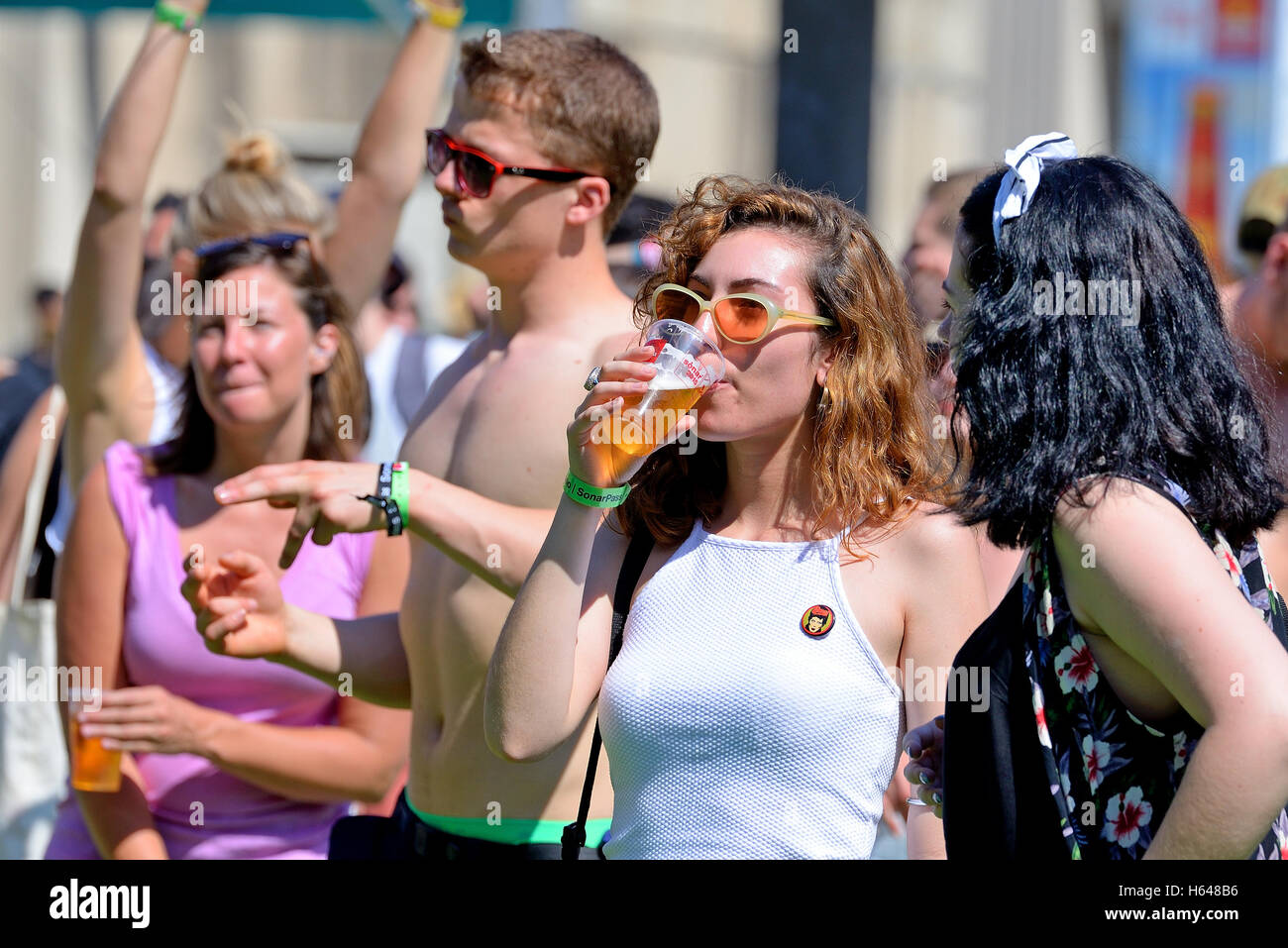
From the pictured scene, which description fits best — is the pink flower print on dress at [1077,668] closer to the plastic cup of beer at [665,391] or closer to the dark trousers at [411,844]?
the plastic cup of beer at [665,391]

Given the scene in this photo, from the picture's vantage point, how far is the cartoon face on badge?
77.5 inches

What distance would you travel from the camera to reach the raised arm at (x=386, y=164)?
11.4ft

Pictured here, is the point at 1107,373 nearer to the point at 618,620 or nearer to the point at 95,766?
the point at 618,620

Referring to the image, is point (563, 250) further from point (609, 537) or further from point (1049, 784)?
point (1049, 784)

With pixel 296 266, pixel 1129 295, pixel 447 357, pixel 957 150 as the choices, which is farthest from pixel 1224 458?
pixel 957 150

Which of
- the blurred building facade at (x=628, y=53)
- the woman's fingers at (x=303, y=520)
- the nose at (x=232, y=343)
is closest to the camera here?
the woman's fingers at (x=303, y=520)

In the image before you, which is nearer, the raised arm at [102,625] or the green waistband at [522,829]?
the green waistband at [522,829]

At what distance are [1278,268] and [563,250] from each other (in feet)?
5.36

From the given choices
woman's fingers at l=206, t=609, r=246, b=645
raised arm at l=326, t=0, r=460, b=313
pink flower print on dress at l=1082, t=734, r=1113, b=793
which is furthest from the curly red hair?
raised arm at l=326, t=0, r=460, b=313

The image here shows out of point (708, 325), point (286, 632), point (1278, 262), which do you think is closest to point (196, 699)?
point (286, 632)

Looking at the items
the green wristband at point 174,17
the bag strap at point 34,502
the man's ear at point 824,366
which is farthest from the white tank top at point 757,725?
the bag strap at point 34,502

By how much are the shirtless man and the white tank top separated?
0.45 meters

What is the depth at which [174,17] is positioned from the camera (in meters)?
3.19
